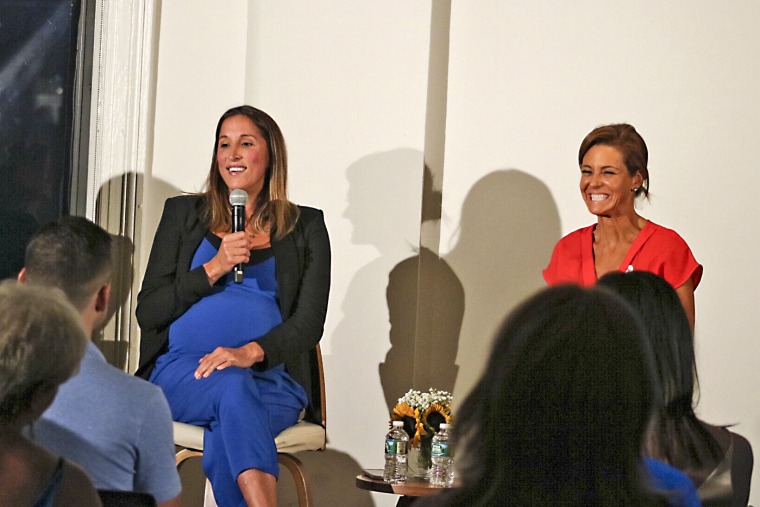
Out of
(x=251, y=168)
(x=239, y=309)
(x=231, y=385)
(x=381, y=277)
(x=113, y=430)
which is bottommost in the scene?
(x=231, y=385)

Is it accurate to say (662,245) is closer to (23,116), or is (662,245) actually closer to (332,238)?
(332,238)

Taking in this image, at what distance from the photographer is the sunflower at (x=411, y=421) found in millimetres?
3715

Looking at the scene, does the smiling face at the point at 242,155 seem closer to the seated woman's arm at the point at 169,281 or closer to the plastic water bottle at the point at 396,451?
the seated woman's arm at the point at 169,281

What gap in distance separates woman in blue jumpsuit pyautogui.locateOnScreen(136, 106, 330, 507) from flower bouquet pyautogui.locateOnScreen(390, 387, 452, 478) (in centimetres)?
35

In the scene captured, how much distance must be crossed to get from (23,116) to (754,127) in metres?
2.91

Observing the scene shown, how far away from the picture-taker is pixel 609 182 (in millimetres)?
4016

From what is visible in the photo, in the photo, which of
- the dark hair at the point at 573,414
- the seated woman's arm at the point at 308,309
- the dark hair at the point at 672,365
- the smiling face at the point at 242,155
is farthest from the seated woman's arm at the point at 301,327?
the dark hair at the point at 573,414

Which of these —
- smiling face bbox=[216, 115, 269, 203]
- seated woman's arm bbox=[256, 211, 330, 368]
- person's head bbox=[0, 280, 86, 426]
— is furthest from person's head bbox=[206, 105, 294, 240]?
person's head bbox=[0, 280, 86, 426]

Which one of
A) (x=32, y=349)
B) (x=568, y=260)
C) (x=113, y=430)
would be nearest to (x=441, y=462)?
(x=568, y=260)

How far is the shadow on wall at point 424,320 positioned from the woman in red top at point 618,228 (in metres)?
0.75

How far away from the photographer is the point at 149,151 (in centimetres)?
461

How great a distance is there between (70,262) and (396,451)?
170 cm

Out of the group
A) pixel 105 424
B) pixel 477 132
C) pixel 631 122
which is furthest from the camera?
pixel 477 132

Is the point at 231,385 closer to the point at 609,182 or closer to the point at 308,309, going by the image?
the point at 308,309
